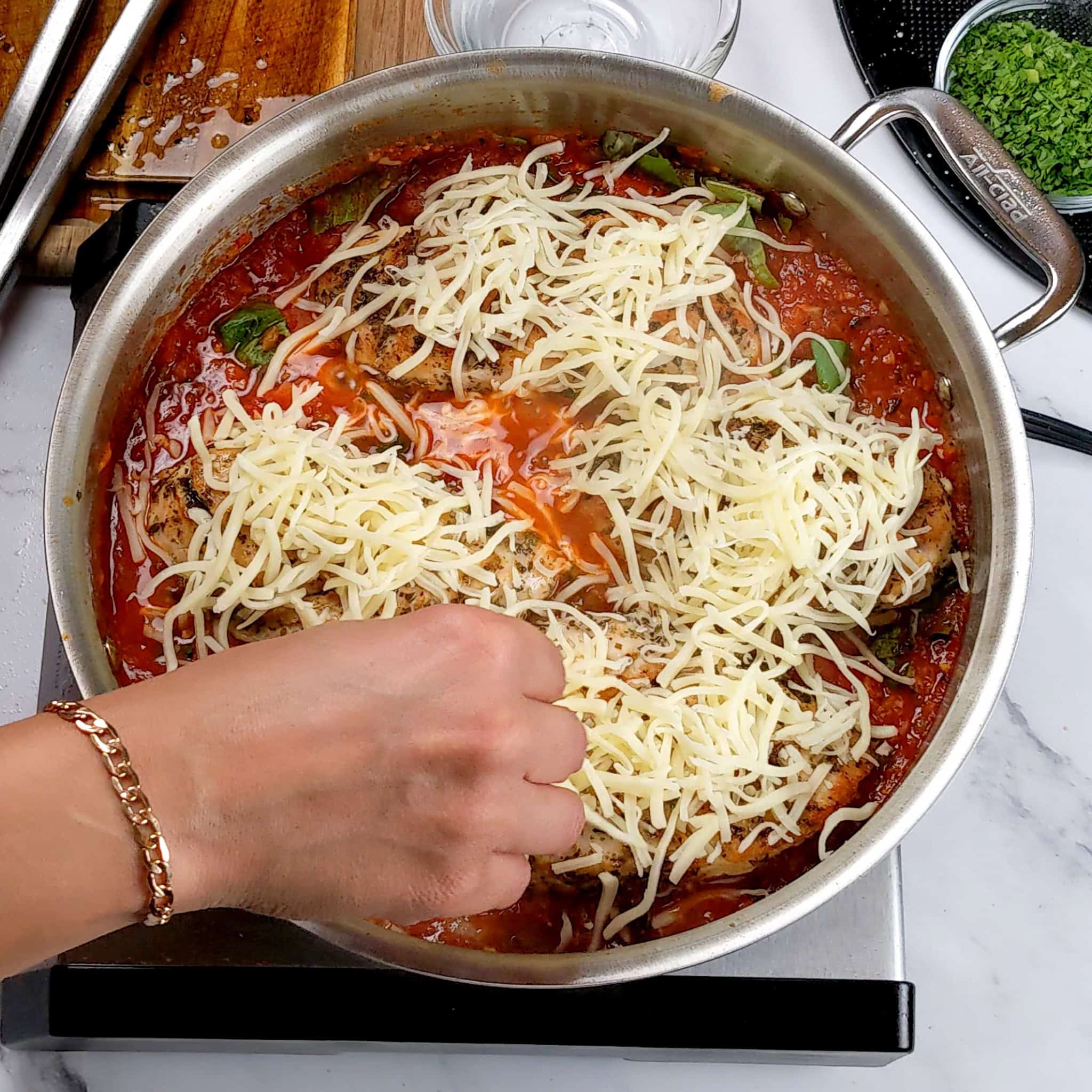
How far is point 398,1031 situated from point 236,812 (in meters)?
0.75

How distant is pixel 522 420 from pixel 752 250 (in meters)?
0.52

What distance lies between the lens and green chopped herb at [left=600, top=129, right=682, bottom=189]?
1.81 meters

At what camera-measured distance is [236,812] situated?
104 centimetres

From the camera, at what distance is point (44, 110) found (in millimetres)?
2080

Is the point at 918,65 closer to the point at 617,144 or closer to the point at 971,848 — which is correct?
the point at 617,144

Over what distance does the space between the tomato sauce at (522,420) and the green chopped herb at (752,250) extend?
17 mm

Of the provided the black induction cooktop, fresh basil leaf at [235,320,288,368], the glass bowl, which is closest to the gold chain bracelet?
the black induction cooktop

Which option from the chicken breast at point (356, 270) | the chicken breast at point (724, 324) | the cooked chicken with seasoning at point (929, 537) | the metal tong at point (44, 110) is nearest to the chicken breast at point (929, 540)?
the cooked chicken with seasoning at point (929, 537)

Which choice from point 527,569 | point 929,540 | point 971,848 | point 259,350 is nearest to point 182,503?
point 259,350

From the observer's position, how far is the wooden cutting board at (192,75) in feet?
6.80

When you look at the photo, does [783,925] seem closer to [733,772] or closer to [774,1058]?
[733,772]

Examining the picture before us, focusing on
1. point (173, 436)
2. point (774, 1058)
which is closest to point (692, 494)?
point (173, 436)

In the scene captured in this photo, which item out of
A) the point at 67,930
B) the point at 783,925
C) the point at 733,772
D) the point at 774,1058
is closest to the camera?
the point at 67,930

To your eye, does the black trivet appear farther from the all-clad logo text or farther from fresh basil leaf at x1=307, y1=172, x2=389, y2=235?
fresh basil leaf at x1=307, y1=172, x2=389, y2=235
